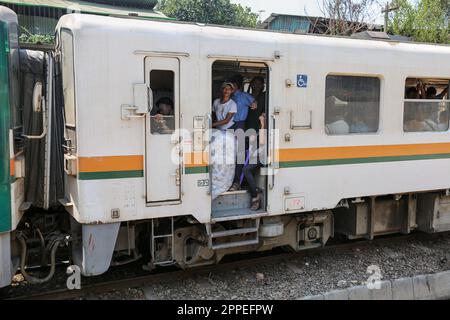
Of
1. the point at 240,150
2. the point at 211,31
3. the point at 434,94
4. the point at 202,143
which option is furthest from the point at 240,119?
the point at 434,94

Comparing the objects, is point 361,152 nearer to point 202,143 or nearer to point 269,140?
point 269,140

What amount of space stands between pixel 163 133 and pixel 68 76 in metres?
1.18

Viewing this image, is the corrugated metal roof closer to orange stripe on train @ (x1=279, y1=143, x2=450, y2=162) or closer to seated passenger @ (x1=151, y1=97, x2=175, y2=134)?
seated passenger @ (x1=151, y1=97, x2=175, y2=134)

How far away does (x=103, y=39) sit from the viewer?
4.54m

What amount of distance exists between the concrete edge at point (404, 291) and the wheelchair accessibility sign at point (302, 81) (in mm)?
2484

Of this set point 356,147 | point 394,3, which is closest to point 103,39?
point 356,147

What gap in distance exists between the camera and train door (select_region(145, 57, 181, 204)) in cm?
482

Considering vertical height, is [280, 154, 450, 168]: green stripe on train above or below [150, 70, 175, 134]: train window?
below

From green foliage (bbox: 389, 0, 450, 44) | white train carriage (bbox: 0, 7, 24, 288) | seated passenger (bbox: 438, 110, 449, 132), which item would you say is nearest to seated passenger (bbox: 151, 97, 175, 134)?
white train carriage (bbox: 0, 7, 24, 288)

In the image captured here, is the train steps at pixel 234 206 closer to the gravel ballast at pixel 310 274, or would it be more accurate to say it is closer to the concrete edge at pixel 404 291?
the gravel ballast at pixel 310 274

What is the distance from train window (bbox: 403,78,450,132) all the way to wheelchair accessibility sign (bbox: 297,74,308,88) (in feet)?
5.77

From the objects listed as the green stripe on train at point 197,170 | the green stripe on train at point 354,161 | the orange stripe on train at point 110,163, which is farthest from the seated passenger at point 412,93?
the orange stripe on train at point 110,163

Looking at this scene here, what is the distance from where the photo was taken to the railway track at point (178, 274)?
508cm
